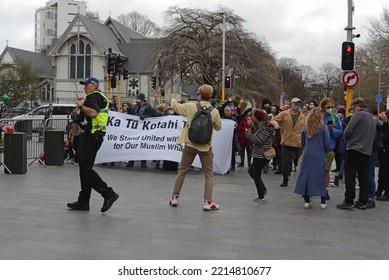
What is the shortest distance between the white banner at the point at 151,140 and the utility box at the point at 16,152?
2.11 metres

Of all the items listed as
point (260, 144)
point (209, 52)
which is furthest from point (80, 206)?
point (209, 52)

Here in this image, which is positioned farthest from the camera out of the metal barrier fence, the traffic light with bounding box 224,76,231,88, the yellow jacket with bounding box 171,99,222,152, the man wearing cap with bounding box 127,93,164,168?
the traffic light with bounding box 224,76,231,88

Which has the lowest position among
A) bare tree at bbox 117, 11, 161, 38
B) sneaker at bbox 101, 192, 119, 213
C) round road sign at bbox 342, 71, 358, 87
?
sneaker at bbox 101, 192, 119, 213

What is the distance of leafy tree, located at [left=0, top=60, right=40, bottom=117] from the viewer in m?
22.8

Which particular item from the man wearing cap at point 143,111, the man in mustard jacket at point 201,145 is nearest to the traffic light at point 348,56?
the man wearing cap at point 143,111

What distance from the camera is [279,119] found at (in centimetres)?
1077

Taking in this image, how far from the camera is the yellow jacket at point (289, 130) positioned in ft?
34.3

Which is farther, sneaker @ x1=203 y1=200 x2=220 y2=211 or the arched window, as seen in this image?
the arched window

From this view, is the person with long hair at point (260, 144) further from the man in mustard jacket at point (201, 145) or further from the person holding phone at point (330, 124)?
the person holding phone at point (330, 124)

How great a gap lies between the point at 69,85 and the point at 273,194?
52062 millimetres

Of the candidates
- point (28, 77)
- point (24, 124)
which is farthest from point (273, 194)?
point (28, 77)

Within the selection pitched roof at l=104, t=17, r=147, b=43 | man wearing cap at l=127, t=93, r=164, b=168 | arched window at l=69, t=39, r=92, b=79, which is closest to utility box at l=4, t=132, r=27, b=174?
man wearing cap at l=127, t=93, r=164, b=168

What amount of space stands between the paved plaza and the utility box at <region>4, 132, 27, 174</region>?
1.34m

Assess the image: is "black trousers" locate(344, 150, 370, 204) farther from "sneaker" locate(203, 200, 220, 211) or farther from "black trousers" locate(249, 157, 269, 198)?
"sneaker" locate(203, 200, 220, 211)
